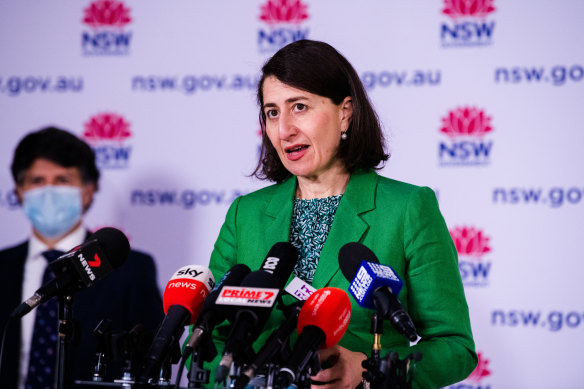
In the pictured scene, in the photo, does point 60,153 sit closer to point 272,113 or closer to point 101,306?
point 101,306

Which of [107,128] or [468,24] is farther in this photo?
[107,128]

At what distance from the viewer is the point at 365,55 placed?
3.63 m

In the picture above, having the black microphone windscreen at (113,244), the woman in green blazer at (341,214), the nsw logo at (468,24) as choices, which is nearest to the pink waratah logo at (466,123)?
the nsw logo at (468,24)

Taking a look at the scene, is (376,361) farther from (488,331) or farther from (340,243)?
(488,331)

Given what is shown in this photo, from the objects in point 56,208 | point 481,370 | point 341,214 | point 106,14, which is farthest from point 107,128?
point 481,370

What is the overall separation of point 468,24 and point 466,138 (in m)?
0.55

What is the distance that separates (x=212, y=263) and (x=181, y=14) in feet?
6.51

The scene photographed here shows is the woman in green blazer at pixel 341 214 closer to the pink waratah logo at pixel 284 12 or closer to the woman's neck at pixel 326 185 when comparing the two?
the woman's neck at pixel 326 185

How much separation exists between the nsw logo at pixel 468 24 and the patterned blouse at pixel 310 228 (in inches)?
59.6

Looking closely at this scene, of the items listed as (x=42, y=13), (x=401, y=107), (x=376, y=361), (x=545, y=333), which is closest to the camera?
(x=376, y=361)

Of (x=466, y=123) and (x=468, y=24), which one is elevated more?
(x=468, y=24)

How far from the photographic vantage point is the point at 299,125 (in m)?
2.22

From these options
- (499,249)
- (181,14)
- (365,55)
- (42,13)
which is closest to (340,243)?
(499,249)

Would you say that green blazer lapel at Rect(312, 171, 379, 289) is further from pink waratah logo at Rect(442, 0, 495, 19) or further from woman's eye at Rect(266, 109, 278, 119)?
pink waratah logo at Rect(442, 0, 495, 19)
